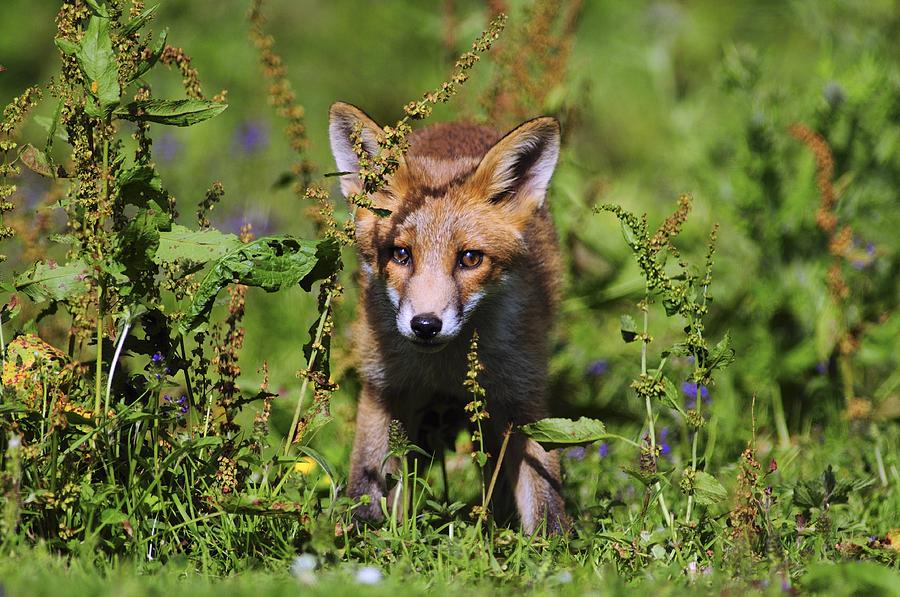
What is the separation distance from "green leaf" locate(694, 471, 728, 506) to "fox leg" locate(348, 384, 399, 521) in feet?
4.14

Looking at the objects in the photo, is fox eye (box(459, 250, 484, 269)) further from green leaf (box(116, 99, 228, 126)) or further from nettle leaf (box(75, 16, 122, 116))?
nettle leaf (box(75, 16, 122, 116))

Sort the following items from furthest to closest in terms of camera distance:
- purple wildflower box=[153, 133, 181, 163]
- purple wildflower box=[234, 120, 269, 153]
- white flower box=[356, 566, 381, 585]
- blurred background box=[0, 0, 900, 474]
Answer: purple wildflower box=[234, 120, 269, 153] < purple wildflower box=[153, 133, 181, 163] < blurred background box=[0, 0, 900, 474] < white flower box=[356, 566, 381, 585]

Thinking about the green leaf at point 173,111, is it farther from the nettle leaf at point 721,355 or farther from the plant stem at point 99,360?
the nettle leaf at point 721,355

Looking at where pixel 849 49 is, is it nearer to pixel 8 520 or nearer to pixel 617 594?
pixel 617 594

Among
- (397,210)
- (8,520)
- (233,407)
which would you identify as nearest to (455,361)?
(397,210)

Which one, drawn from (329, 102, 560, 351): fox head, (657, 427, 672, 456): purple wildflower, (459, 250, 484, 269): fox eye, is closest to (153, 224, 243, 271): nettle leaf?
(329, 102, 560, 351): fox head

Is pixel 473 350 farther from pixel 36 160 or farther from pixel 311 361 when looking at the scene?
pixel 36 160

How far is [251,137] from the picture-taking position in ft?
29.0

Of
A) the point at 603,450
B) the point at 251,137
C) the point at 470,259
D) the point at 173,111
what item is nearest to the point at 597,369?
the point at 603,450

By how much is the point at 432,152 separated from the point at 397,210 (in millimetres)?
792

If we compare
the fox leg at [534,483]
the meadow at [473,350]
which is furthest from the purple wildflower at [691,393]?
the fox leg at [534,483]

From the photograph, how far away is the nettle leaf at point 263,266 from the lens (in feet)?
11.2

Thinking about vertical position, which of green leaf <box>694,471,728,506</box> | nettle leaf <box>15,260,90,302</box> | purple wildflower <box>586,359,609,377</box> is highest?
nettle leaf <box>15,260,90,302</box>

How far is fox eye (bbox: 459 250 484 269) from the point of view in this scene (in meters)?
4.18
